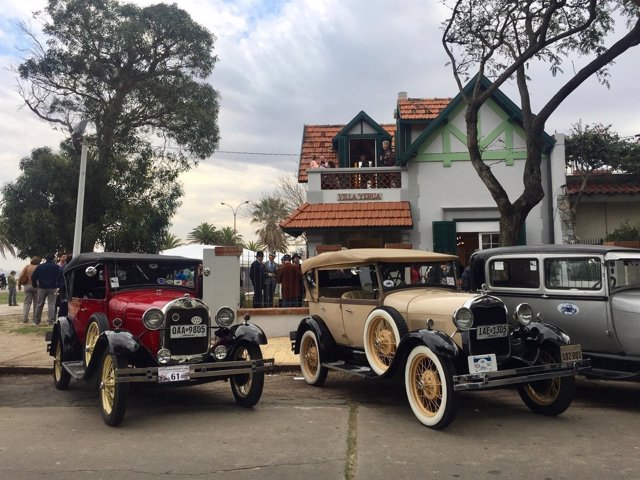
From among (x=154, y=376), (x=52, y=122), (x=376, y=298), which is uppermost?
(x=52, y=122)

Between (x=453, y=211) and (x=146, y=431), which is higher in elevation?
(x=453, y=211)

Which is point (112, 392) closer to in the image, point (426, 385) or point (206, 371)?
point (206, 371)

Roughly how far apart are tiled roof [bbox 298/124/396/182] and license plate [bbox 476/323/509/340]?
1175cm

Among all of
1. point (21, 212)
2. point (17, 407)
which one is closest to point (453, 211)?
point (17, 407)

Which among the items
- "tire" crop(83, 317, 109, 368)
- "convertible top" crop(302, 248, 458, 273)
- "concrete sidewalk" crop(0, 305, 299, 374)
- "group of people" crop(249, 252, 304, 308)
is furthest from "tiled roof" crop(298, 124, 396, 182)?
"tire" crop(83, 317, 109, 368)

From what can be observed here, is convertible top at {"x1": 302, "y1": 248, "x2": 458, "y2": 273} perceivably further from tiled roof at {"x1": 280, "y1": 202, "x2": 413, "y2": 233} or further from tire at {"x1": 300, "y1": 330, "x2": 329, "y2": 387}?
tiled roof at {"x1": 280, "y1": 202, "x2": 413, "y2": 233}

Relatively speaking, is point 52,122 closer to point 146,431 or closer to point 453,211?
point 453,211

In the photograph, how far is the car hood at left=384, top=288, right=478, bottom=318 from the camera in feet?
19.7

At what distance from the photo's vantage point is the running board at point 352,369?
6441 mm

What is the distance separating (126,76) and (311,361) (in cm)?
1595

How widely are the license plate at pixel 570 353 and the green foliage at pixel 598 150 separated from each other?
13.2m

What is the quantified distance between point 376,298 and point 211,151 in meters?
15.6

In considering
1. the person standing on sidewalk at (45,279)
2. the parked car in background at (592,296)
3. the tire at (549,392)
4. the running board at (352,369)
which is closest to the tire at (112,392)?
the running board at (352,369)

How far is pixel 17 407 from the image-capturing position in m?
6.72
